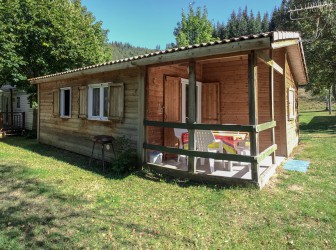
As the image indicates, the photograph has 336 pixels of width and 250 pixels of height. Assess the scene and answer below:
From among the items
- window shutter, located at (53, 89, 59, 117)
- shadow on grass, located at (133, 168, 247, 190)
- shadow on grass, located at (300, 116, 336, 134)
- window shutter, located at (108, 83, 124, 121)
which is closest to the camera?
shadow on grass, located at (133, 168, 247, 190)

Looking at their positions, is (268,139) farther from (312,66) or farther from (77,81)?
(312,66)

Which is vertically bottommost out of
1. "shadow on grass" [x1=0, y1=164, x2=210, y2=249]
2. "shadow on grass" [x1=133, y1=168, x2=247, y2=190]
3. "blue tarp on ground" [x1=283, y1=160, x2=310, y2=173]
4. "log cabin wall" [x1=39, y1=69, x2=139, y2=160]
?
"shadow on grass" [x1=0, y1=164, x2=210, y2=249]

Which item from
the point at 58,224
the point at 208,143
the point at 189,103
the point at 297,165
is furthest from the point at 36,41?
the point at 297,165

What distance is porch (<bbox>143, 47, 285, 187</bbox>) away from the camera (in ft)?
15.2

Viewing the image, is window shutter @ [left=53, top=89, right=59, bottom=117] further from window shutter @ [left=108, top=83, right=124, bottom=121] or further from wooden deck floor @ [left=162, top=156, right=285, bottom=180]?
wooden deck floor @ [left=162, top=156, right=285, bottom=180]

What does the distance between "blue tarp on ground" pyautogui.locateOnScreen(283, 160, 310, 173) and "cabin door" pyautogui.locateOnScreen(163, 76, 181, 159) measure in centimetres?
306

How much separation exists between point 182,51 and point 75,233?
370cm

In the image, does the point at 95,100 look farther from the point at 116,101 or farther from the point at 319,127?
the point at 319,127

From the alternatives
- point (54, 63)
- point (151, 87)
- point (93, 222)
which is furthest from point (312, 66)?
point (93, 222)

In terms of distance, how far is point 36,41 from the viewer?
13539 millimetres

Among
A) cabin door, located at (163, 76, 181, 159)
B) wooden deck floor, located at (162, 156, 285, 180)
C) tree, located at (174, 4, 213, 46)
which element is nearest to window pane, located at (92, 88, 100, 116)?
cabin door, located at (163, 76, 181, 159)

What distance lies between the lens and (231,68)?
8180 millimetres

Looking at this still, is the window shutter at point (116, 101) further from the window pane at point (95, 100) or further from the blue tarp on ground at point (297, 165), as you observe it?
the blue tarp on ground at point (297, 165)

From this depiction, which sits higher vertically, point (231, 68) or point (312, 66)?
point (312, 66)
